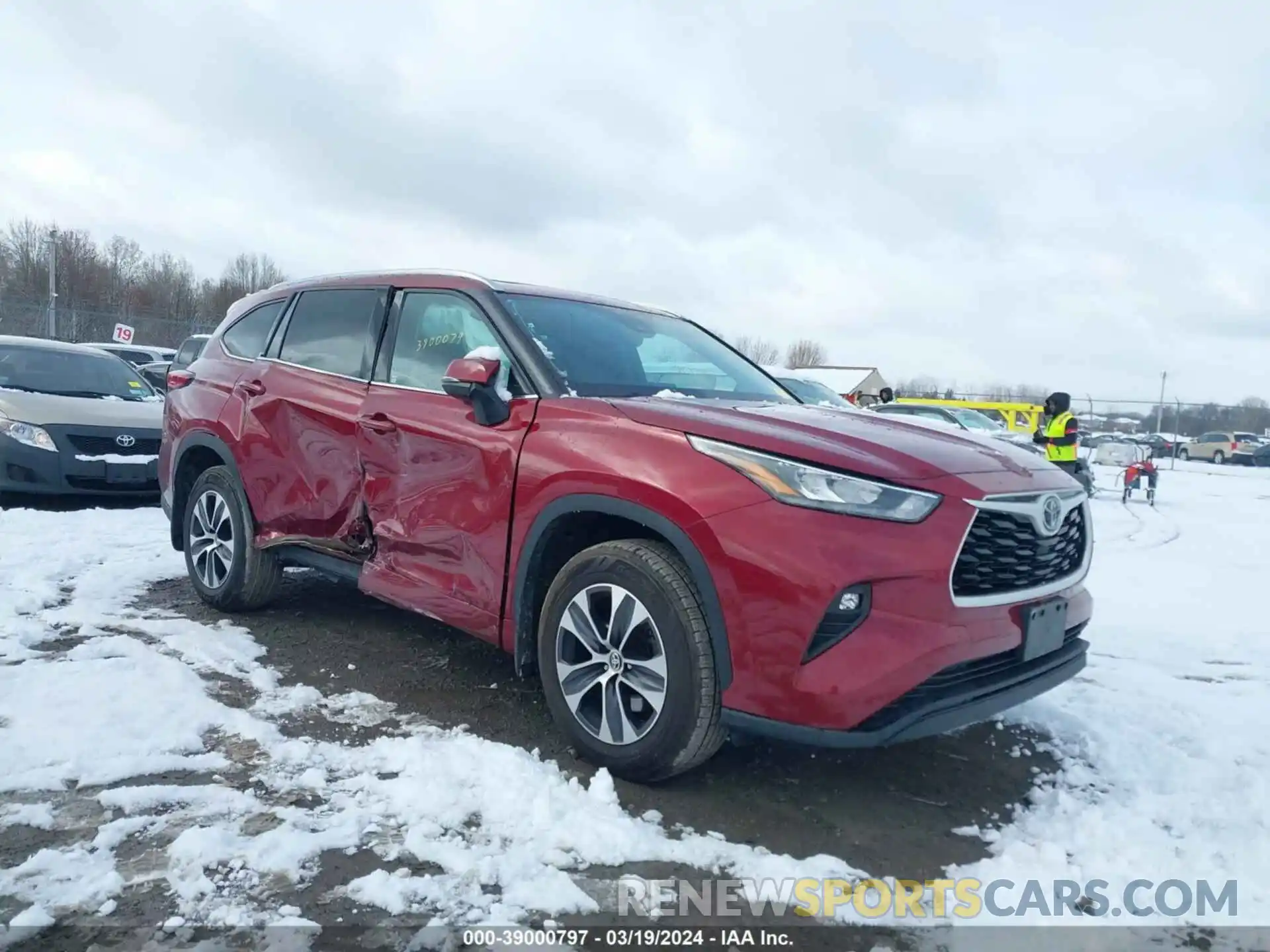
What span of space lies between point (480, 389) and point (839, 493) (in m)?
1.43

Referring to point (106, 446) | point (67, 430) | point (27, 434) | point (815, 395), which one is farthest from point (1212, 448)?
point (27, 434)

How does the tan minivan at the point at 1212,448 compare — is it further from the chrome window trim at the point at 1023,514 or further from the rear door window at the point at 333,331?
the rear door window at the point at 333,331

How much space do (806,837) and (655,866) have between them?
519mm

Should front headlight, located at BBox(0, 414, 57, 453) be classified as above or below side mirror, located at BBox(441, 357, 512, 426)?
below

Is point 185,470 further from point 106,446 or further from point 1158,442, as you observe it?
point 1158,442

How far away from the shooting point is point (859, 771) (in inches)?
127

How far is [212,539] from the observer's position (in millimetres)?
4828

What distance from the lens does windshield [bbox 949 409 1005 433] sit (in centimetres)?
1947

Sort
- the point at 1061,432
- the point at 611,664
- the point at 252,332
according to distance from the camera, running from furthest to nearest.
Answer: the point at 1061,432, the point at 252,332, the point at 611,664

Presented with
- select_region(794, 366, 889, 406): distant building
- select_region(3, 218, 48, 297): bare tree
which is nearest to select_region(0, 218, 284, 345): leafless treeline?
select_region(3, 218, 48, 297): bare tree

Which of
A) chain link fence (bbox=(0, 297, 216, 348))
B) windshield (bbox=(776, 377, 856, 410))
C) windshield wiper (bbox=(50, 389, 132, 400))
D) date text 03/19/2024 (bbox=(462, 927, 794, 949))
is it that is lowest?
date text 03/19/2024 (bbox=(462, 927, 794, 949))

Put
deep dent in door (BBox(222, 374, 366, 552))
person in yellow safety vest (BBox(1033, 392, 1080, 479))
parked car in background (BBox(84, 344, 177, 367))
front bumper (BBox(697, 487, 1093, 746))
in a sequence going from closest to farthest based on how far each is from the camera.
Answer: front bumper (BBox(697, 487, 1093, 746)) → deep dent in door (BBox(222, 374, 366, 552)) → person in yellow safety vest (BBox(1033, 392, 1080, 479)) → parked car in background (BBox(84, 344, 177, 367))

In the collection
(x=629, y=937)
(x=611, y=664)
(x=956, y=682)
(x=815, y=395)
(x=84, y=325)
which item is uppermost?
(x=84, y=325)

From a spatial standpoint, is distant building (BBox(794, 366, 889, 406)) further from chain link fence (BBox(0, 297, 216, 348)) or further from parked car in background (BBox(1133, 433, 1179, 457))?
chain link fence (BBox(0, 297, 216, 348))
